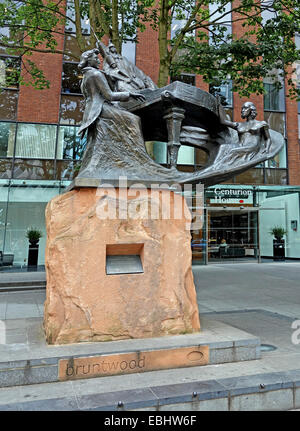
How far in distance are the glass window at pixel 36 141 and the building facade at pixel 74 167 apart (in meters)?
0.04

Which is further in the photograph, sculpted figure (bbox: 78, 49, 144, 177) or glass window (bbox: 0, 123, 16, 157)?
glass window (bbox: 0, 123, 16, 157)

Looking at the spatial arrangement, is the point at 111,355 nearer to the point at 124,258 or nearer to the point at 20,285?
the point at 124,258

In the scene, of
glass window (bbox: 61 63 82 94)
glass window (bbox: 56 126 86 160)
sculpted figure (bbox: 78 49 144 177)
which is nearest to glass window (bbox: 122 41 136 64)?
glass window (bbox: 61 63 82 94)

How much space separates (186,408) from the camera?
285 cm

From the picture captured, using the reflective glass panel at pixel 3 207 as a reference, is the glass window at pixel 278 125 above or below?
above

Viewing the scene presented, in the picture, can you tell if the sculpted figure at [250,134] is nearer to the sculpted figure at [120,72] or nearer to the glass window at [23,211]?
the sculpted figure at [120,72]

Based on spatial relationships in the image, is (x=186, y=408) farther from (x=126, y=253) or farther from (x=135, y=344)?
(x=126, y=253)

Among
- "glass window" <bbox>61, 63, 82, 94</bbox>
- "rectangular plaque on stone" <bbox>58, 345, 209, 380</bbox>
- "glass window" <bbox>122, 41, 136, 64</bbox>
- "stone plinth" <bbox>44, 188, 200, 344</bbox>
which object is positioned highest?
"glass window" <bbox>122, 41, 136, 64</bbox>

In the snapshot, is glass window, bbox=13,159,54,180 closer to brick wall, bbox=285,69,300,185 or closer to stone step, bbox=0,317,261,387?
stone step, bbox=0,317,261,387

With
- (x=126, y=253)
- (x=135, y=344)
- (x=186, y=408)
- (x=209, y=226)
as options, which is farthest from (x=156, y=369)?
(x=209, y=226)

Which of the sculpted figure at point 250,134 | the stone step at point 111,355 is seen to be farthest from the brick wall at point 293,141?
the stone step at point 111,355

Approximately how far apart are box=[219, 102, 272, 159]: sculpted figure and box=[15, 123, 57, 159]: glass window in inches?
467

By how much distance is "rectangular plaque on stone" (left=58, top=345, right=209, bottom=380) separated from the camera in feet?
10.9

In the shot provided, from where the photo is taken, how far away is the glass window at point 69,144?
1587 centimetres
